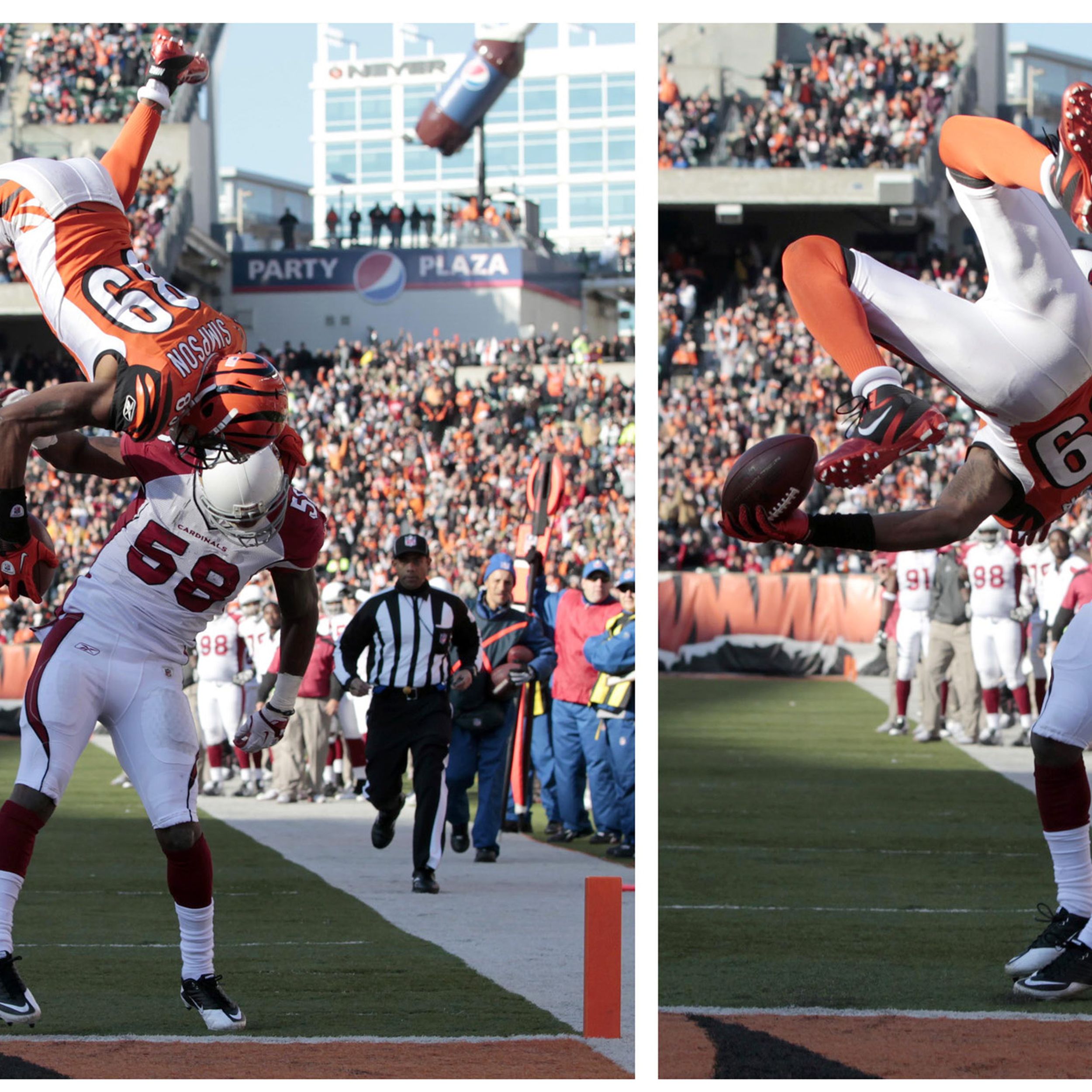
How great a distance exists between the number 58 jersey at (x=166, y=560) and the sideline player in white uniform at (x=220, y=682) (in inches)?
249

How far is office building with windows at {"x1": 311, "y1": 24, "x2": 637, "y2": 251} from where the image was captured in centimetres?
5044

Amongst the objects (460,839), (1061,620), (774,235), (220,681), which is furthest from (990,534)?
(774,235)

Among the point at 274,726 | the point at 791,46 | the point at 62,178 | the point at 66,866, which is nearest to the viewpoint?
the point at 62,178

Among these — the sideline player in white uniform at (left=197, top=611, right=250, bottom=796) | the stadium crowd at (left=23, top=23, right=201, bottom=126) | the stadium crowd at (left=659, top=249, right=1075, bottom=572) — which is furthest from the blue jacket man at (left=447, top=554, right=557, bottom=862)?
the stadium crowd at (left=23, top=23, right=201, bottom=126)

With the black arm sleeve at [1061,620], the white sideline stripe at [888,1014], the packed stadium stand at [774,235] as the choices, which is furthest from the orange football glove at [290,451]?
the packed stadium stand at [774,235]

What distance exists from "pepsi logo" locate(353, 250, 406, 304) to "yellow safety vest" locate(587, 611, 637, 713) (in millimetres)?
21049

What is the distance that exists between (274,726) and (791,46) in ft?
81.5

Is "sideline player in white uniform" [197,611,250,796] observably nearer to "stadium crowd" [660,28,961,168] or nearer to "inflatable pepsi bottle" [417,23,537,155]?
"stadium crowd" [660,28,961,168]

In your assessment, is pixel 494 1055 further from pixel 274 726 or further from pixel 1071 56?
pixel 1071 56

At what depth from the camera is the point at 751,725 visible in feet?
43.5

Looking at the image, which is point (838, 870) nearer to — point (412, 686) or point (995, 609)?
point (412, 686)

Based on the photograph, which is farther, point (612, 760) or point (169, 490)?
point (612, 760)

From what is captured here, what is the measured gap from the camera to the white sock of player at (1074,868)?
5008 mm
